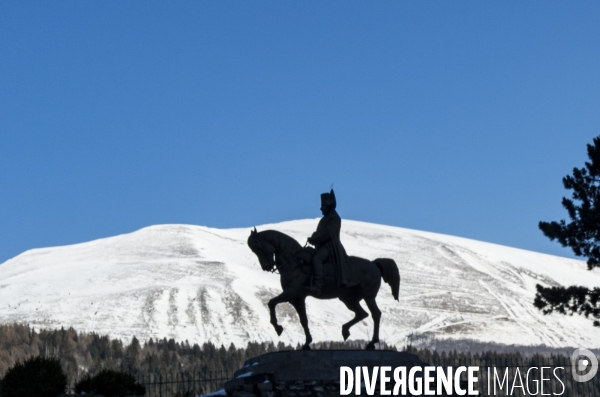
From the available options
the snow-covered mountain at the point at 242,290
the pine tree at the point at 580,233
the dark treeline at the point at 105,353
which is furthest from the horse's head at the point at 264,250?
the snow-covered mountain at the point at 242,290

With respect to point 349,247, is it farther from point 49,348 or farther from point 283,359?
point 283,359

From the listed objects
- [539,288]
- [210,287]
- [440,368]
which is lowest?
[440,368]

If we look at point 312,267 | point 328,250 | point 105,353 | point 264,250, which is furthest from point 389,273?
point 105,353

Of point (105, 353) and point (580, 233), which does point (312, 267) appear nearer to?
point (580, 233)

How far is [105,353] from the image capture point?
59.3 meters

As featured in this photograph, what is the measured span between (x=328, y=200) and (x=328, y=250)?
4.95ft

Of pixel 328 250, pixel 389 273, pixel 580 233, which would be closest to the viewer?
pixel 328 250

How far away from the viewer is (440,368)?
1001 inches

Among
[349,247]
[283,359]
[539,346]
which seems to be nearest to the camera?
[283,359]

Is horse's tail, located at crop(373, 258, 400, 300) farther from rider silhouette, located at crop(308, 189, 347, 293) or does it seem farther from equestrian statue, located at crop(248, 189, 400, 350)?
rider silhouette, located at crop(308, 189, 347, 293)

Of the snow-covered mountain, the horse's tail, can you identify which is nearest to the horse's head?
the horse's tail

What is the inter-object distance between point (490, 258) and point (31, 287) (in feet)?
161

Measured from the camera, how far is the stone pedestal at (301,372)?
23.9m

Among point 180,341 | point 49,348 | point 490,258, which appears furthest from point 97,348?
point 490,258
